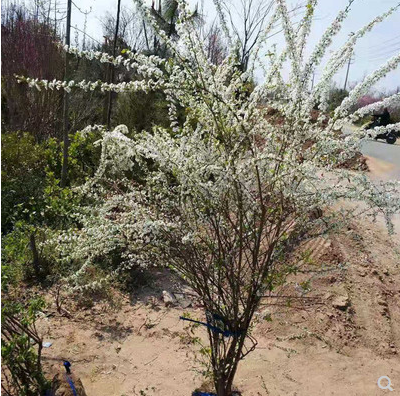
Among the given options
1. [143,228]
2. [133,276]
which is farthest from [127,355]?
[143,228]

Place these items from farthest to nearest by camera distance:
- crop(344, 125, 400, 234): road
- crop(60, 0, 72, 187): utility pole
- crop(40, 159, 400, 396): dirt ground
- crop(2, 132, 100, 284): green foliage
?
crop(344, 125, 400, 234): road < crop(60, 0, 72, 187): utility pole < crop(2, 132, 100, 284): green foliage < crop(40, 159, 400, 396): dirt ground

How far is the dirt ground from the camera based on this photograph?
334 cm

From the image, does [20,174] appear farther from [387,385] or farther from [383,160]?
[383,160]

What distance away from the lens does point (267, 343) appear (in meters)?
3.94

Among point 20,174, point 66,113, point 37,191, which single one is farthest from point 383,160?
point 20,174

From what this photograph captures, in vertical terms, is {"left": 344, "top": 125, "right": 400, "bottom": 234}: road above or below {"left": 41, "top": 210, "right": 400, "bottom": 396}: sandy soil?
above

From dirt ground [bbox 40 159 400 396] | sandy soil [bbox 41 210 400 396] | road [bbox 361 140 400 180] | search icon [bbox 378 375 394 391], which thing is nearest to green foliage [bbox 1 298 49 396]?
sandy soil [bbox 41 210 400 396]

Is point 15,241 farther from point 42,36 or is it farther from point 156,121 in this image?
point 42,36

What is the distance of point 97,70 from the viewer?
44.1 ft

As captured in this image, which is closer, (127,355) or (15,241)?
(15,241)

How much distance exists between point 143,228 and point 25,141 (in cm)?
534

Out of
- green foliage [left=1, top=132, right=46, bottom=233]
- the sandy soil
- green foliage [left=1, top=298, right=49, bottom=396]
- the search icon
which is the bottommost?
the search icon

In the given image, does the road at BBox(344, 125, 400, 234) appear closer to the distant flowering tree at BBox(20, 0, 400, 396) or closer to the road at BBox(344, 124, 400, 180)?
the road at BBox(344, 124, 400, 180)

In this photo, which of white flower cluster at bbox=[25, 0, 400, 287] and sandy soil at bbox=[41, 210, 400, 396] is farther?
sandy soil at bbox=[41, 210, 400, 396]
